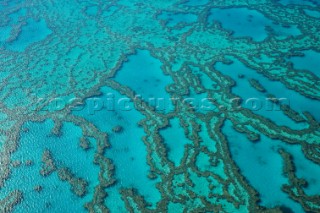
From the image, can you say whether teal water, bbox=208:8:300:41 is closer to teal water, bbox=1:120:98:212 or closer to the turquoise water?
the turquoise water

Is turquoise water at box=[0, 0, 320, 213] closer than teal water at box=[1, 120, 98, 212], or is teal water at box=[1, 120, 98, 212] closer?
teal water at box=[1, 120, 98, 212]

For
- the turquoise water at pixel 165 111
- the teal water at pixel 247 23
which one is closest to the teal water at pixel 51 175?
the turquoise water at pixel 165 111

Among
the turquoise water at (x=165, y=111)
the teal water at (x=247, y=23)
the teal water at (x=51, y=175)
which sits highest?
the teal water at (x=247, y=23)

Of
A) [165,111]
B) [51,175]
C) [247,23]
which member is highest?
[247,23]

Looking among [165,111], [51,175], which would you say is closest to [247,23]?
[165,111]

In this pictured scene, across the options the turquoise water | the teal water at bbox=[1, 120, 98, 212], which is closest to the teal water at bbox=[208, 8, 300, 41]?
the turquoise water

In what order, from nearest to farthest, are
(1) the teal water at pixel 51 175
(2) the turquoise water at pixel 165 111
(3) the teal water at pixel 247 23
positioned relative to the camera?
(1) the teal water at pixel 51 175
(2) the turquoise water at pixel 165 111
(3) the teal water at pixel 247 23

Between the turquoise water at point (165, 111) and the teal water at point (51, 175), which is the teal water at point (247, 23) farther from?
the teal water at point (51, 175)

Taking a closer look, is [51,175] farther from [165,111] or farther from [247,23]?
[247,23]

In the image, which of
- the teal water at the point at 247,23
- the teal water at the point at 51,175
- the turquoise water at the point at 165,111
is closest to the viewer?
the teal water at the point at 51,175

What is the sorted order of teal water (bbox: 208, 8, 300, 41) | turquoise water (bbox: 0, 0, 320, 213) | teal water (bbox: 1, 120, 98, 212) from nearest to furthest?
teal water (bbox: 1, 120, 98, 212), turquoise water (bbox: 0, 0, 320, 213), teal water (bbox: 208, 8, 300, 41)
